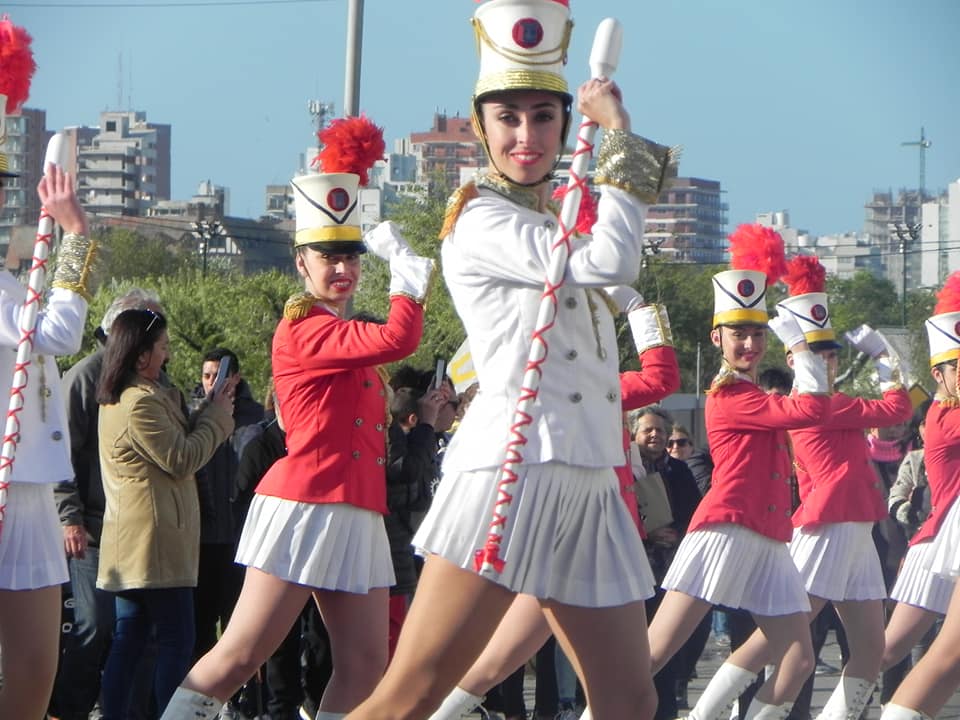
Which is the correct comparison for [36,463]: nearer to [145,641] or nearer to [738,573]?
[145,641]

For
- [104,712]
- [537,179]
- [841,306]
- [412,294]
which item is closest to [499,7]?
[537,179]

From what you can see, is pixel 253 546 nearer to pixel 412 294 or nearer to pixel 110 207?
pixel 412 294

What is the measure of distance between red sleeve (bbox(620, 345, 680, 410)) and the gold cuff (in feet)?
7.21

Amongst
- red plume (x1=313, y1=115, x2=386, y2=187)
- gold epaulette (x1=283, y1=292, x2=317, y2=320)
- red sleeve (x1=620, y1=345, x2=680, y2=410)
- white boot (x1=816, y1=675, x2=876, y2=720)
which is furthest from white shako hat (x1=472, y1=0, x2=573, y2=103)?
white boot (x1=816, y1=675, x2=876, y2=720)

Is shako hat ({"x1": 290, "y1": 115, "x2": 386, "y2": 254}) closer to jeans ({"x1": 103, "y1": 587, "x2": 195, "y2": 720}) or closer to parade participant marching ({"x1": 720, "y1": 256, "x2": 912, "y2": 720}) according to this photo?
jeans ({"x1": 103, "y1": 587, "x2": 195, "y2": 720})

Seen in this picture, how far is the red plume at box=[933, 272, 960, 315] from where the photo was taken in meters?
8.25

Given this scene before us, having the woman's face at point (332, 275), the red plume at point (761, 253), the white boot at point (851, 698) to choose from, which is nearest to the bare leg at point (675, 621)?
the white boot at point (851, 698)

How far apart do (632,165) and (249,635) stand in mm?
2306

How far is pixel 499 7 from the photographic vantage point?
501 cm

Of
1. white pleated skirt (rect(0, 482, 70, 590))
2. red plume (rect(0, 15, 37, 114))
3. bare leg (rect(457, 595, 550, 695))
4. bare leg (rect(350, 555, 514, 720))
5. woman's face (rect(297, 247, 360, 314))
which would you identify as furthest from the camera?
woman's face (rect(297, 247, 360, 314))

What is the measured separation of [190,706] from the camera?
6.03 meters

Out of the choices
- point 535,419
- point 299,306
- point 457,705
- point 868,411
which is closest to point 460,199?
point 535,419

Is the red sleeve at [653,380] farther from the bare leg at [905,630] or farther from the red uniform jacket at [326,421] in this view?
the bare leg at [905,630]

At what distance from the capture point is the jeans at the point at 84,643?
321 inches
